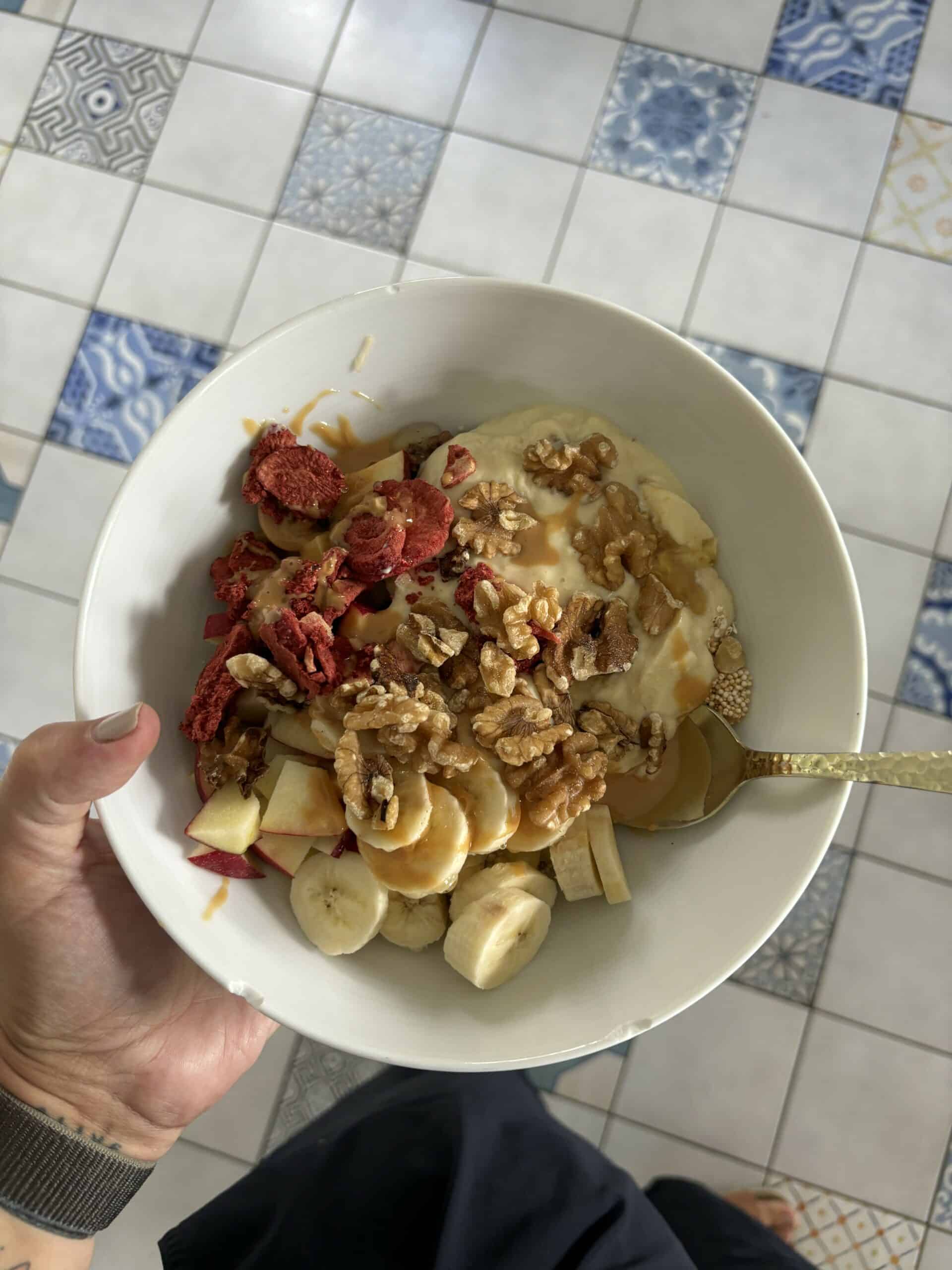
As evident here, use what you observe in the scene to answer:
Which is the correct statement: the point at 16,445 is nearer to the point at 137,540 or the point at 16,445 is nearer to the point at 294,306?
the point at 294,306

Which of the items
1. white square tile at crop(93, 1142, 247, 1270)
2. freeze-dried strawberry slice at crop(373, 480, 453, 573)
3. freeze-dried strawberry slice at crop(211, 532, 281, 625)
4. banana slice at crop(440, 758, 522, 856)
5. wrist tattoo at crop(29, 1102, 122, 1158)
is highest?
freeze-dried strawberry slice at crop(373, 480, 453, 573)

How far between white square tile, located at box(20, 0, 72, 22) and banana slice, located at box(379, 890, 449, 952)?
1.42m

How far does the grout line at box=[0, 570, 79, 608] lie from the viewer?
1.29 meters

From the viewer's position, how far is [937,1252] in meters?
1.18

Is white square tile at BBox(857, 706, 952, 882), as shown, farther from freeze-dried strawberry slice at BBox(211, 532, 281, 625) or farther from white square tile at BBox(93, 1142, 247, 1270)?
white square tile at BBox(93, 1142, 247, 1270)

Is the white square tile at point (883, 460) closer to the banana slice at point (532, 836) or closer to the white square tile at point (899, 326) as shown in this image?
the white square tile at point (899, 326)

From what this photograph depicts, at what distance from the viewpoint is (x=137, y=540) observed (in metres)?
0.81

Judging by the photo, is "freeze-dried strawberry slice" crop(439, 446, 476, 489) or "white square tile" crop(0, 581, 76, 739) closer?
"freeze-dried strawberry slice" crop(439, 446, 476, 489)

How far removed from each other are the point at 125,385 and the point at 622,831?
950 mm

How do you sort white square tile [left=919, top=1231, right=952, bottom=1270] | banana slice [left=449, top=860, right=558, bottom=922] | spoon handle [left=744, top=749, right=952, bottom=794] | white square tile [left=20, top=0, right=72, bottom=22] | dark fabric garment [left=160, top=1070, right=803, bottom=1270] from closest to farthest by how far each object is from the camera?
spoon handle [left=744, top=749, right=952, bottom=794] < banana slice [left=449, top=860, right=558, bottom=922] < dark fabric garment [left=160, top=1070, right=803, bottom=1270] < white square tile [left=919, top=1231, right=952, bottom=1270] < white square tile [left=20, top=0, right=72, bottom=22]

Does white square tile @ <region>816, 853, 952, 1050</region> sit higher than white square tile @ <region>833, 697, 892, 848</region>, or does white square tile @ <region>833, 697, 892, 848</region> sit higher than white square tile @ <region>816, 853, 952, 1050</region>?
white square tile @ <region>833, 697, 892, 848</region>

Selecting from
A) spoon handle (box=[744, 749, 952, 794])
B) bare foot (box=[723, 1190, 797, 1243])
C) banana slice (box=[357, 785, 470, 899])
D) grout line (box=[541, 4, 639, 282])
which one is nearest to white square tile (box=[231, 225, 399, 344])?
grout line (box=[541, 4, 639, 282])

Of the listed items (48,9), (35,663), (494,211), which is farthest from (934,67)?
(35,663)

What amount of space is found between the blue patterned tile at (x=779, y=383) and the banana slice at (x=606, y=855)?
27.5 inches
